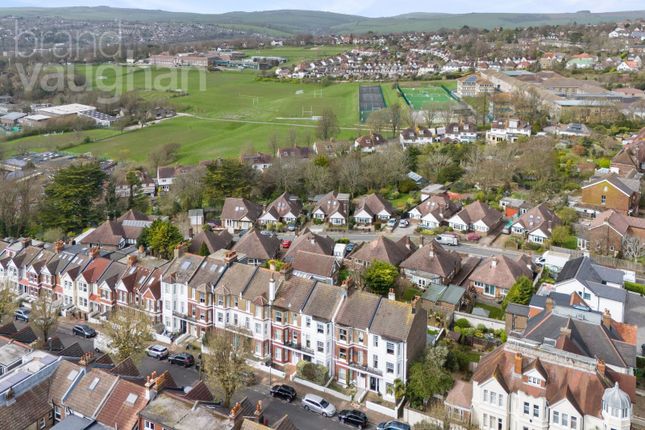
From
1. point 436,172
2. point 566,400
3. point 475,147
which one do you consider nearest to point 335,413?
point 566,400

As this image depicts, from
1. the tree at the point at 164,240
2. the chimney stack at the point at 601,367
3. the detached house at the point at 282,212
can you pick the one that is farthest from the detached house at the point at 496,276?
the tree at the point at 164,240

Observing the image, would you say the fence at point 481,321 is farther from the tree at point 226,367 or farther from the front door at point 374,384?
the tree at point 226,367

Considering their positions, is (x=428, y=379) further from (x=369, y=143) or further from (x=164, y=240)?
(x=369, y=143)

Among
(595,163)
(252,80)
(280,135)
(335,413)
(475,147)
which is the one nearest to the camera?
(335,413)

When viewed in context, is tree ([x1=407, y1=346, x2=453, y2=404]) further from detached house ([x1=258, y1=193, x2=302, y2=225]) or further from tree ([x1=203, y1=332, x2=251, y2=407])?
detached house ([x1=258, y1=193, x2=302, y2=225])

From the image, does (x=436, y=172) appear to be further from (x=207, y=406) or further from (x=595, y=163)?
(x=207, y=406)

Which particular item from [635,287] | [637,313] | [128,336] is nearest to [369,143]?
[635,287]
